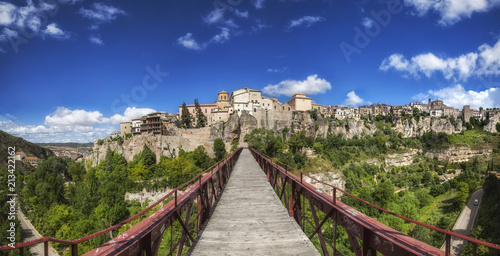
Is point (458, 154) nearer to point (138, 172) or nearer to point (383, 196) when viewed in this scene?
point (383, 196)

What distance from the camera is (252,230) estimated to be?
13.3 ft

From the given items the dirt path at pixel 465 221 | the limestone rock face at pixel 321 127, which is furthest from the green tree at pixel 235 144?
the dirt path at pixel 465 221

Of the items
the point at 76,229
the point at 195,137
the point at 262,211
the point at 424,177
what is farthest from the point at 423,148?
the point at 76,229

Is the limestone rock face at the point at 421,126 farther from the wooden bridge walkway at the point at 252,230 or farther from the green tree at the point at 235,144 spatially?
the wooden bridge walkway at the point at 252,230

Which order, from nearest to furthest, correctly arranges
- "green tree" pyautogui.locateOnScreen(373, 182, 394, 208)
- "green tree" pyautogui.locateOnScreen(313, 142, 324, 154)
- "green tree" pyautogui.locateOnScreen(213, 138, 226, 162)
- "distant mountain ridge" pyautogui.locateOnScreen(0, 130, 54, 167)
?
"green tree" pyautogui.locateOnScreen(373, 182, 394, 208), "green tree" pyautogui.locateOnScreen(213, 138, 226, 162), "green tree" pyautogui.locateOnScreen(313, 142, 324, 154), "distant mountain ridge" pyautogui.locateOnScreen(0, 130, 54, 167)

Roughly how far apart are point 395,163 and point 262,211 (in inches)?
2638

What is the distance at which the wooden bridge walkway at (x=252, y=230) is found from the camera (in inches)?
132

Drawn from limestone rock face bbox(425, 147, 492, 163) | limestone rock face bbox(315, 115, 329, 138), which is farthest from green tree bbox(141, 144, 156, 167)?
limestone rock face bbox(425, 147, 492, 163)

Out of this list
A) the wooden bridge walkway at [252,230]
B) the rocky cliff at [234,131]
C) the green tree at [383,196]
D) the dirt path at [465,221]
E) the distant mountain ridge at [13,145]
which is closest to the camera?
the wooden bridge walkway at [252,230]

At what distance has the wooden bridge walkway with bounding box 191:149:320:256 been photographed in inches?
132

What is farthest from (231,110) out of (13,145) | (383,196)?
(13,145)

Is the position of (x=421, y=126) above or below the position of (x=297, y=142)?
above

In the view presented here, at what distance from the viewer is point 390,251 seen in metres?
2.02

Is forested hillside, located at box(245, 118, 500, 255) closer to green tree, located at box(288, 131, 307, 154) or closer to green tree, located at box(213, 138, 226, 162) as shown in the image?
green tree, located at box(288, 131, 307, 154)
